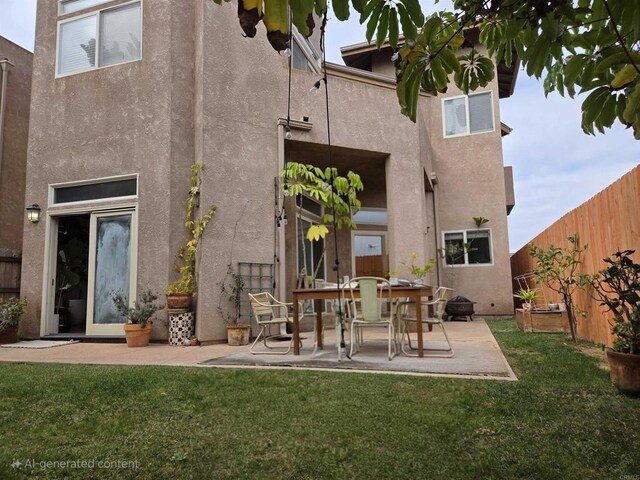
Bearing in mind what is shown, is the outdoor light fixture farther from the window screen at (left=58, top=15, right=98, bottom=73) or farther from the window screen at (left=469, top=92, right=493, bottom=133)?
the window screen at (left=469, top=92, right=493, bottom=133)

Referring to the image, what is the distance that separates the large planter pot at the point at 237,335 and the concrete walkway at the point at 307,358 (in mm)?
135

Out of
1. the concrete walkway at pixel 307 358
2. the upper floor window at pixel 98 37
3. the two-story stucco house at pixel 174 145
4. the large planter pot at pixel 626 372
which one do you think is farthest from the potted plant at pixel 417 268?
the upper floor window at pixel 98 37

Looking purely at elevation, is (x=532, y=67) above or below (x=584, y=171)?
below

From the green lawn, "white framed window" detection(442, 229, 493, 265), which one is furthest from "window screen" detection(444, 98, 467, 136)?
the green lawn

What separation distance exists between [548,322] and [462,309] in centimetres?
314

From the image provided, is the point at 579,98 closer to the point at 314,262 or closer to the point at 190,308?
the point at 190,308

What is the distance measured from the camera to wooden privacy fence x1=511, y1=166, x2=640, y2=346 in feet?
14.9

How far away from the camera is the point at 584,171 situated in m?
12.3

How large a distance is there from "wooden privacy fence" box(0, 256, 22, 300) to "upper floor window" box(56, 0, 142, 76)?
3.58m

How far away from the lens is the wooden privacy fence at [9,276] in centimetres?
819

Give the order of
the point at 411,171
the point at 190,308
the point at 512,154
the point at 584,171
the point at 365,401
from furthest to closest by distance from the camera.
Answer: the point at 512,154 < the point at 584,171 < the point at 411,171 < the point at 190,308 < the point at 365,401

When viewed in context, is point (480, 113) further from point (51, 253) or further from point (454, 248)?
point (51, 253)

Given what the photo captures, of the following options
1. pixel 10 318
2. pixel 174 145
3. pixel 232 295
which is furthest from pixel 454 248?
pixel 10 318

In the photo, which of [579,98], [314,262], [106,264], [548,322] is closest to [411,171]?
[314,262]
